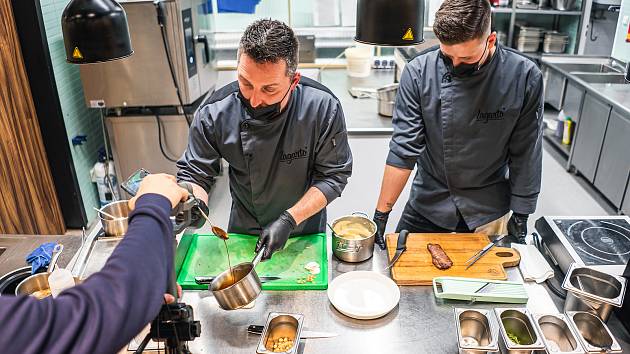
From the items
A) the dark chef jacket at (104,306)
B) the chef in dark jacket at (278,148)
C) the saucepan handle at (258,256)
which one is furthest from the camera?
the chef in dark jacket at (278,148)

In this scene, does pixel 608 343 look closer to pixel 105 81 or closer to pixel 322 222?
pixel 322 222

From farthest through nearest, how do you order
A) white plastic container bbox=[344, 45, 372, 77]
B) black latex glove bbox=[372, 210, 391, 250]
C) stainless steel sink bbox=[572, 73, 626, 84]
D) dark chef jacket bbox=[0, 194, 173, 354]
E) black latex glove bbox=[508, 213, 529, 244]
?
stainless steel sink bbox=[572, 73, 626, 84]
white plastic container bbox=[344, 45, 372, 77]
black latex glove bbox=[508, 213, 529, 244]
black latex glove bbox=[372, 210, 391, 250]
dark chef jacket bbox=[0, 194, 173, 354]

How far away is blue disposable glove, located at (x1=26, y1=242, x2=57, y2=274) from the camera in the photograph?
1.62 meters

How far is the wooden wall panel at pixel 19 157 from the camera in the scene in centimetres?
301

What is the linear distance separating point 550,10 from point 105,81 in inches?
184

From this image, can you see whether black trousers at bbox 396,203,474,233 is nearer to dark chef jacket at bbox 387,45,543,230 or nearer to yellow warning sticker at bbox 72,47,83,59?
dark chef jacket at bbox 387,45,543,230

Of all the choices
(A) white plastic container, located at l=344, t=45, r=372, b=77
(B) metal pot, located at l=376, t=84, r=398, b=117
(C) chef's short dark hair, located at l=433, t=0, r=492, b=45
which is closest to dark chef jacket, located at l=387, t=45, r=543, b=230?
(C) chef's short dark hair, located at l=433, t=0, r=492, b=45

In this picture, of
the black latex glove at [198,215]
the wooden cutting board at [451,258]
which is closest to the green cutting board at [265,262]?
the black latex glove at [198,215]

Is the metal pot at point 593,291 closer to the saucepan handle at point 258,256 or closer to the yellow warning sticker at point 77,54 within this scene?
the saucepan handle at point 258,256

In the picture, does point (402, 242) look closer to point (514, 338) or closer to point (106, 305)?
point (514, 338)

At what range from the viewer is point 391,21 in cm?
146

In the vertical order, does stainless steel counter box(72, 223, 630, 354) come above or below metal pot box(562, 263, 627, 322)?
below

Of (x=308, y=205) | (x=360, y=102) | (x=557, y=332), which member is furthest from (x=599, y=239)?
(x=360, y=102)

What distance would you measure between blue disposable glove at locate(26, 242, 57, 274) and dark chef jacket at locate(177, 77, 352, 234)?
0.51m
